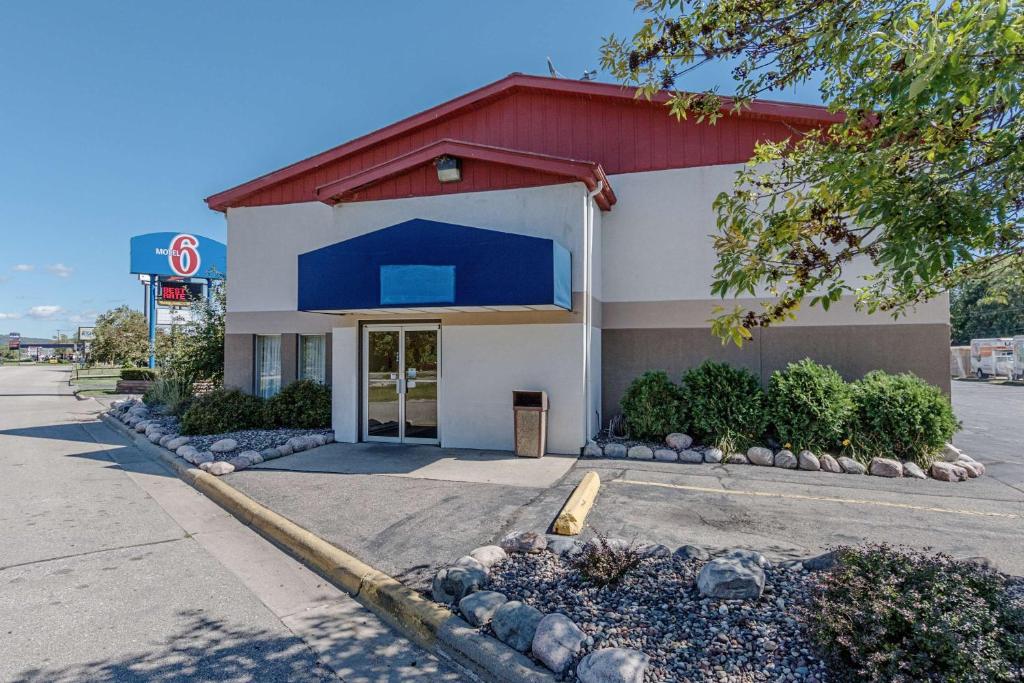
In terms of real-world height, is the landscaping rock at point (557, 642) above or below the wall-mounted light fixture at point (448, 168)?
below

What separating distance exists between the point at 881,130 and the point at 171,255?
3183cm

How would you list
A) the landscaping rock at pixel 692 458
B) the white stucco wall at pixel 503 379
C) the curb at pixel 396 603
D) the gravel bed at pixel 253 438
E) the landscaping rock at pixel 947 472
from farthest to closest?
the gravel bed at pixel 253 438 < the white stucco wall at pixel 503 379 < the landscaping rock at pixel 692 458 < the landscaping rock at pixel 947 472 < the curb at pixel 396 603

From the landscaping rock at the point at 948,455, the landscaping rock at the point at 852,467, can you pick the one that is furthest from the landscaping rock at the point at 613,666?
the landscaping rock at the point at 948,455

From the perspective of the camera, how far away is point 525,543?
5160mm

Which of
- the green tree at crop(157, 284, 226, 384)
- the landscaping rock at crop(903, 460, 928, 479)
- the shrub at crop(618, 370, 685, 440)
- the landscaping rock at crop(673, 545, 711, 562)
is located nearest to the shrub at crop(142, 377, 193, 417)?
the green tree at crop(157, 284, 226, 384)

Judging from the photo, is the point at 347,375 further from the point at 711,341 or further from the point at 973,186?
the point at 973,186

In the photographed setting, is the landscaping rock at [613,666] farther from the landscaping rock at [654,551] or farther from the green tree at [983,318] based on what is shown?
the green tree at [983,318]

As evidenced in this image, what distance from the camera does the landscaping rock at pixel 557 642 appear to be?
3.40 m

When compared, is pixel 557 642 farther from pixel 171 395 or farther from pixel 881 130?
pixel 171 395

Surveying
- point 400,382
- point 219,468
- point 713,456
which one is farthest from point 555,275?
point 219,468

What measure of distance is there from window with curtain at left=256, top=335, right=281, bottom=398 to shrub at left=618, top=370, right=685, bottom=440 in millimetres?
9393

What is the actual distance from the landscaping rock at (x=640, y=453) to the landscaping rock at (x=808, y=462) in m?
2.36

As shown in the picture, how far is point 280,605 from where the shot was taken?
458 centimetres

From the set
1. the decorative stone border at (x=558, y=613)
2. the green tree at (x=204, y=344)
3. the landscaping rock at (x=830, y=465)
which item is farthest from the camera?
the green tree at (x=204, y=344)
